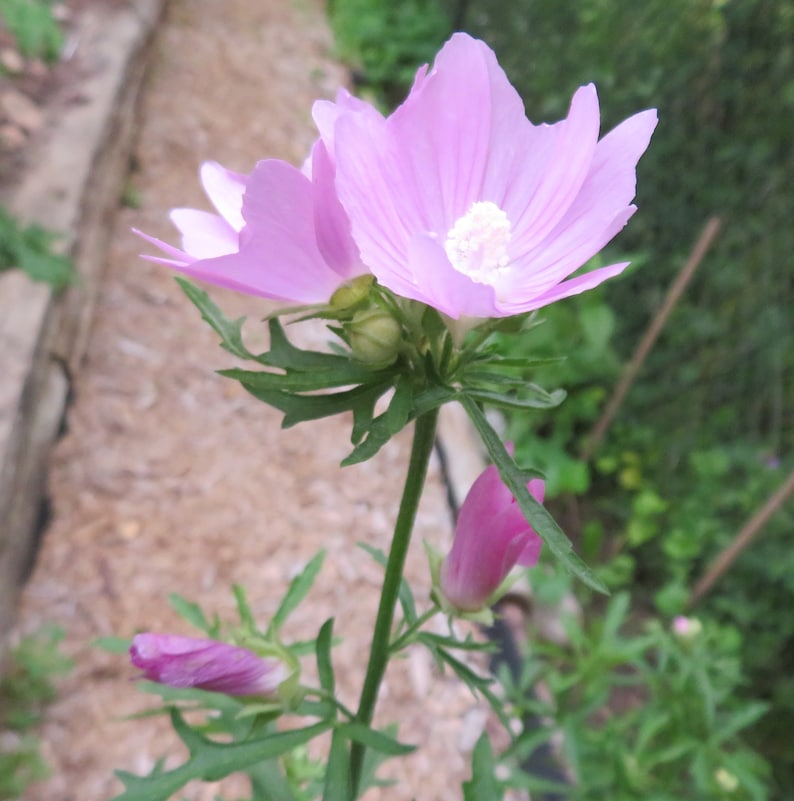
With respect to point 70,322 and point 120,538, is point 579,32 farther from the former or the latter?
point 120,538

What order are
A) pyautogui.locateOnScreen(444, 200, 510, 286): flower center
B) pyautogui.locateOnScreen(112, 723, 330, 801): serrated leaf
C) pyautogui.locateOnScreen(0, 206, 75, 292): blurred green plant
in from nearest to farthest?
pyautogui.locateOnScreen(444, 200, 510, 286): flower center
pyautogui.locateOnScreen(112, 723, 330, 801): serrated leaf
pyautogui.locateOnScreen(0, 206, 75, 292): blurred green plant

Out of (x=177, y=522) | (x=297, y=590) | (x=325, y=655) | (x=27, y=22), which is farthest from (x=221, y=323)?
(x=27, y=22)

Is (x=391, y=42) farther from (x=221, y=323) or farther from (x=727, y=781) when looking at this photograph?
(x=221, y=323)

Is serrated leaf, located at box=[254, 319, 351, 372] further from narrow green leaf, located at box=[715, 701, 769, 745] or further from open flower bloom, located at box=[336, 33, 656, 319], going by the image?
narrow green leaf, located at box=[715, 701, 769, 745]

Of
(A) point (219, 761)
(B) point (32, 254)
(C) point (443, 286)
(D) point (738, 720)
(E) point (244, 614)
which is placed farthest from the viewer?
(B) point (32, 254)

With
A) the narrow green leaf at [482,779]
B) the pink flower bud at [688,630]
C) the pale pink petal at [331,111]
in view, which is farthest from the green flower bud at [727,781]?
the pale pink petal at [331,111]

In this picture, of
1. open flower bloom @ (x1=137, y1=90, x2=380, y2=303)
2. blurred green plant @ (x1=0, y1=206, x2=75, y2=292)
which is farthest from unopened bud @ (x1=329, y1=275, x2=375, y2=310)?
blurred green plant @ (x1=0, y1=206, x2=75, y2=292)

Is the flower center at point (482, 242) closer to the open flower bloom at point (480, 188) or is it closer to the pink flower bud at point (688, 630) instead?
the open flower bloom at point (480, 188)

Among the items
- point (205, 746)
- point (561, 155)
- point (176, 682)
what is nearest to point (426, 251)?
point (561, 155)
